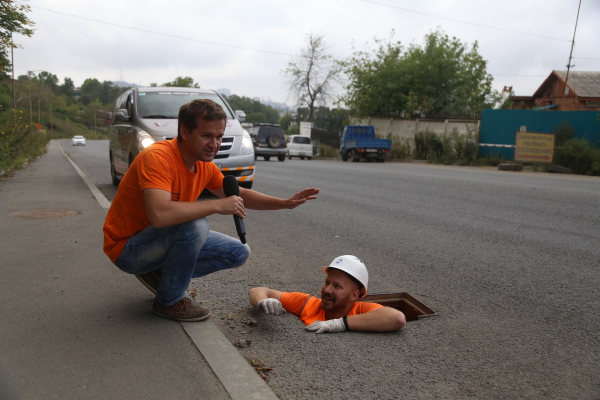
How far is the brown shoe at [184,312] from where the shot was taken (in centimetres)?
347

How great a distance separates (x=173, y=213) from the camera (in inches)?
119

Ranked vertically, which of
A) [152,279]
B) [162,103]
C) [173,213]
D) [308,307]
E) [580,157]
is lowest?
[308,307]

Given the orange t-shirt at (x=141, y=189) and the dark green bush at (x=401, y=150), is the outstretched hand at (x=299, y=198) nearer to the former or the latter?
the orange t-shirt at (x=141, y=189)

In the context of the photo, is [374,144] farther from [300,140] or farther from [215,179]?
[215,179]

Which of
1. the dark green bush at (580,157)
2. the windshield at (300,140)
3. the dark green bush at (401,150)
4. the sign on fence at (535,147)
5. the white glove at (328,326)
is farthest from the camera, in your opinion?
the windshield at (300,140)

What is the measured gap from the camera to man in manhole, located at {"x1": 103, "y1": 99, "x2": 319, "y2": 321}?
3068mm

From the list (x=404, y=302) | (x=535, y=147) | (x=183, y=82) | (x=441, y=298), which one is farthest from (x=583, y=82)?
(x=404, y=302)

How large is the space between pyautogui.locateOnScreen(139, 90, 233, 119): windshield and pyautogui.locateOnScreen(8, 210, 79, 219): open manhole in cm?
275

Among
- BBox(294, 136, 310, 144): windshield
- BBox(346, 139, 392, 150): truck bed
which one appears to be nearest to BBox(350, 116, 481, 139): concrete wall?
BBox(346, 139, 392, 150): truck bed

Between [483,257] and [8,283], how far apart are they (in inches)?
185

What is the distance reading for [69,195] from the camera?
32.8 ft

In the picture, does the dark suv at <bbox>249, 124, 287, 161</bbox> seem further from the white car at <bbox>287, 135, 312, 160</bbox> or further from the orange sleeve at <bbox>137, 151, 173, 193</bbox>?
the orange sleeve at <bbox>137, 151, 173, 193</bbox>

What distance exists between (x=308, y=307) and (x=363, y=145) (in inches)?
990

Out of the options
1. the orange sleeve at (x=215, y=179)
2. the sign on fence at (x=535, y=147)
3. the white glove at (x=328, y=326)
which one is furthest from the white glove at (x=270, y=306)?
the sign on fence at (x=535, y=147)
